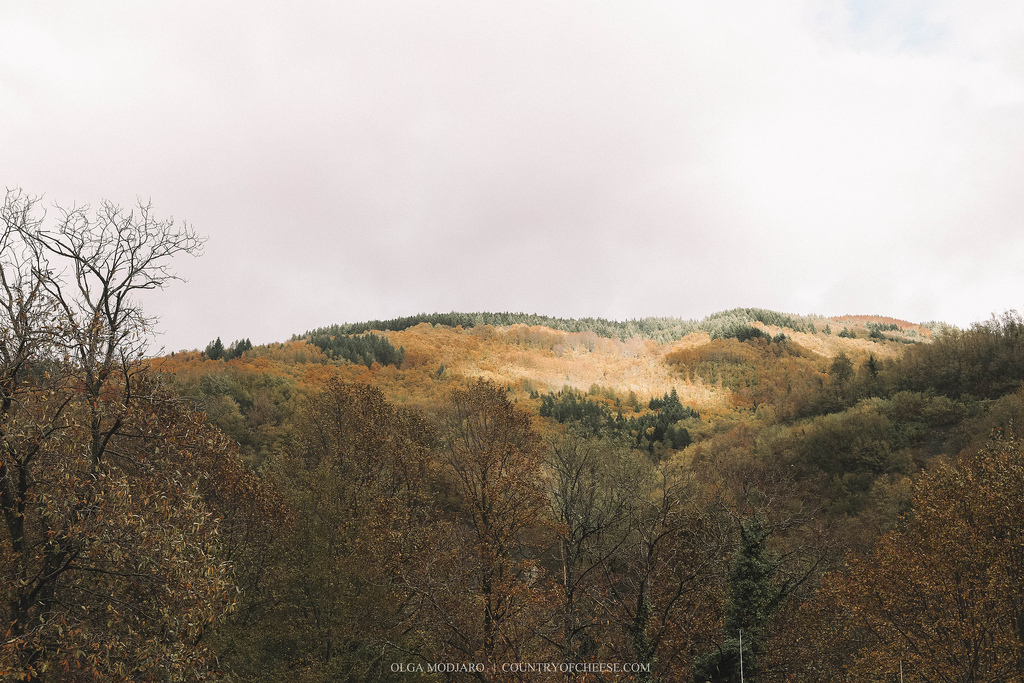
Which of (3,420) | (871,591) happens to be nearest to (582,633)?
(871,591)

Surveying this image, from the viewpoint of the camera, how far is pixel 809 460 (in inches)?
2955

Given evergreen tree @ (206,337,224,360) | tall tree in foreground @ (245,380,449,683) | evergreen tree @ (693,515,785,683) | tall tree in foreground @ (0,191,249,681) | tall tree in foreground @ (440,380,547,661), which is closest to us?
tall tree in foreground @ (0,191,249,681)

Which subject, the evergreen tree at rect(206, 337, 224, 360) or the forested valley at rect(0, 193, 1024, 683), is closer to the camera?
the forested valley at rect(0, 193, 1024, 683)

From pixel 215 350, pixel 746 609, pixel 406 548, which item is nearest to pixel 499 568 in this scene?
pixel 406 548

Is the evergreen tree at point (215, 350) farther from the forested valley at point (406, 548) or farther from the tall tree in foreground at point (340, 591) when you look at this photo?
the tall tree in foreground at point (340, 591)

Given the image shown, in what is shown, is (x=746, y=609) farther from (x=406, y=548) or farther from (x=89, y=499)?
(x=89, y=499)

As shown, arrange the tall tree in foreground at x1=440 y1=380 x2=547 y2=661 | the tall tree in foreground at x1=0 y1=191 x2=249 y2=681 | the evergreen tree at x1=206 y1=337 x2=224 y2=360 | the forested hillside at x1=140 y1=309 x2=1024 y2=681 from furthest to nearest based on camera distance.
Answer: the evergreen tree at x1=206 y1=337 x2=224 y2=360, the forested hillside at x1=140 y1=309 x2=1024 y2=681, the tall tree in foreground at x1=440 y1=380 x2=547 y2=661, the tall tree in foreground at x1=0 y1=191 x2=249 y2=681

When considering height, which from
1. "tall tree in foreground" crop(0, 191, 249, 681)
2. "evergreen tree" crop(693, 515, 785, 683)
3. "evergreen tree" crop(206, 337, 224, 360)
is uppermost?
"evergreen tree" crop(206, 337, 224, 360)

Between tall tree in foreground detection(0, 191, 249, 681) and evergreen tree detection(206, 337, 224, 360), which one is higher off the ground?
evergreen tree detection(206, 337, 224, 360)

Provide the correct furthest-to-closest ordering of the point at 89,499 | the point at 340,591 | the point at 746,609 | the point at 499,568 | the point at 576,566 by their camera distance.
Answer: the point at 576,566, the point at 340,591, the point at 746,609, the point at 499,568, the point at 89,499

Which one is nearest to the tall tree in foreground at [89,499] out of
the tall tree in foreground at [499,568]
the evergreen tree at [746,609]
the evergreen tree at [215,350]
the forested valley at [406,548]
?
the forested valley at [406,548]

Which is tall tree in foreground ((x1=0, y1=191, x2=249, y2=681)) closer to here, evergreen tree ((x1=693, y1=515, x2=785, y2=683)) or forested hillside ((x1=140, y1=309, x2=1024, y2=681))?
forested hillside ((x1=140, y1=309, x2=1024, y2=681))

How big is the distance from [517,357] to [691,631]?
170348mm

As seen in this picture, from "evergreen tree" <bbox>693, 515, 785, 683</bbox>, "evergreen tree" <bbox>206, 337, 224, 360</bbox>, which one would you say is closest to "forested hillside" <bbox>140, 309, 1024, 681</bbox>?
"evergreen tree" <bbox>693, 515, 785, 683</bbox>
